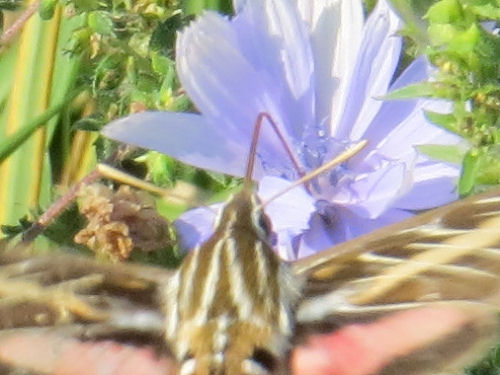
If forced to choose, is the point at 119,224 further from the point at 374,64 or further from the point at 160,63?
the point at 374,64

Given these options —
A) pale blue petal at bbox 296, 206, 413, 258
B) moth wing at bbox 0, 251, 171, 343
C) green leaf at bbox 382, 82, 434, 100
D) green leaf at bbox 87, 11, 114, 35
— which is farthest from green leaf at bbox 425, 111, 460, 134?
green leaf at bbox 87, 11, 114, 35

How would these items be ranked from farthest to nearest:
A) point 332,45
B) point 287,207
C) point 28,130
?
point 28,130 → point 332,45 → point 287,207

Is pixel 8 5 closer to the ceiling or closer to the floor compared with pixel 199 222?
closer to the ceiling

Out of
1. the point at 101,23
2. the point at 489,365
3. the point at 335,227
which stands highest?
the point at 101,23

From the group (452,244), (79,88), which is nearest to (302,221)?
(452,244)

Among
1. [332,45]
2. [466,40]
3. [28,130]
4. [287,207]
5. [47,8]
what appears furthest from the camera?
[28,130]

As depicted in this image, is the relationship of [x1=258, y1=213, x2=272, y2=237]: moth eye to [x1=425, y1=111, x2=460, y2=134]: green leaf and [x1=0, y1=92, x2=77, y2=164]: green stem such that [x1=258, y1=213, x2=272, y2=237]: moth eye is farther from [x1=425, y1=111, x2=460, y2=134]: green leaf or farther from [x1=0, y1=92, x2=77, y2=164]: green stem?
[x1=0, y1=92, x2=77, y2=164]: green stem

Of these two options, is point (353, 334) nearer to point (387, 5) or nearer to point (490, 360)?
point (490, 360)

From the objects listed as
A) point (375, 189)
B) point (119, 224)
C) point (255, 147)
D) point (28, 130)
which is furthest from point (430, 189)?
point (28, 130)
